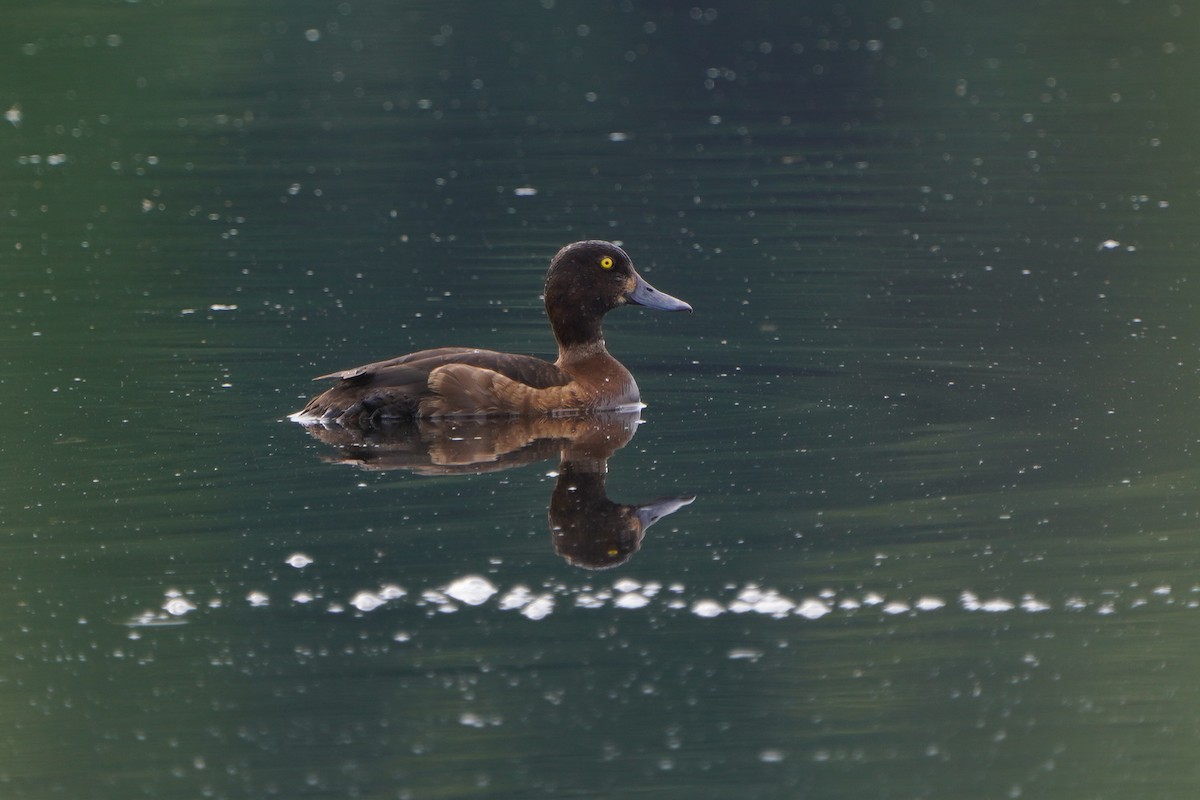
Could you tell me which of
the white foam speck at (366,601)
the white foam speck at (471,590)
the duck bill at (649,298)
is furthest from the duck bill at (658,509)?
the duck bill at (649,298)

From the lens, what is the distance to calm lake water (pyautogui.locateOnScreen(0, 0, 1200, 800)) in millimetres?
6352

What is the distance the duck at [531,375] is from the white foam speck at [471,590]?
2.79 m

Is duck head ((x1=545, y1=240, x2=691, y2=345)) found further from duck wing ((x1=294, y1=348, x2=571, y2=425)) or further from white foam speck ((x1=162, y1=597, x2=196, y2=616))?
white foam speck ((x1=162, y1=597, x2=196, y2=616))

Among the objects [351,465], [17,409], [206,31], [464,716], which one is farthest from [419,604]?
[206,31]

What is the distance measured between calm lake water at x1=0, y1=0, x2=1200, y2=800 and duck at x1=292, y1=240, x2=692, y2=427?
31cm

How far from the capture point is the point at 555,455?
989 cm

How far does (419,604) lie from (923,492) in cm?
267

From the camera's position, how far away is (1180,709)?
21.5 ft

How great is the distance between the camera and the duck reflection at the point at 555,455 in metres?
8.35

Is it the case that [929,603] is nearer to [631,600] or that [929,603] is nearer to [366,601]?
[631,600]

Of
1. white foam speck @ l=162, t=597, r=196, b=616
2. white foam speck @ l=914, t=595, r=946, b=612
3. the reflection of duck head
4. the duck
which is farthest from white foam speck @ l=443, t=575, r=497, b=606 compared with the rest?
the duck

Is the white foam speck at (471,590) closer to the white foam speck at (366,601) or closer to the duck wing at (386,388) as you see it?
the white foam speck at (366,601)

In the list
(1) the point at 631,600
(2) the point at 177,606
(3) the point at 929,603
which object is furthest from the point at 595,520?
(2) the point at 177,606

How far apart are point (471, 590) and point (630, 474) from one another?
2.02m
